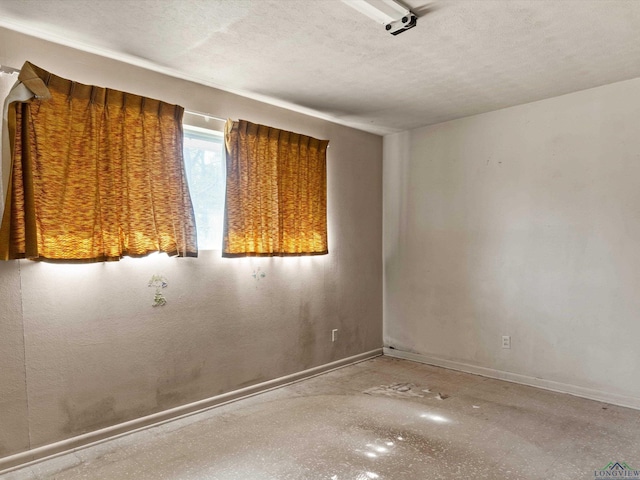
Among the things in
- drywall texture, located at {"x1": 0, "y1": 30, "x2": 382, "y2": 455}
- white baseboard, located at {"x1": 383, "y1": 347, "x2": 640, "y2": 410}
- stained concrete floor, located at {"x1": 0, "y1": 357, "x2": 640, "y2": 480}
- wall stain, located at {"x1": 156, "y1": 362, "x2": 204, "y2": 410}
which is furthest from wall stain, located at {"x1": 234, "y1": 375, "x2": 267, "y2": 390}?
white baseboard, located at {"x1": 383, "y1": 347, "x2": 640, "y2": 410}

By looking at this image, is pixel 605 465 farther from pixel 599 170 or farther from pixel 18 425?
pixel 18 425

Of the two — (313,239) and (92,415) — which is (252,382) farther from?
(313,239)

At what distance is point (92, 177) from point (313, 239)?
1880 millimetres

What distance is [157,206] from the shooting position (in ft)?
8.95

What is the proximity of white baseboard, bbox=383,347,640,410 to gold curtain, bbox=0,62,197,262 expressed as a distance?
104 inches

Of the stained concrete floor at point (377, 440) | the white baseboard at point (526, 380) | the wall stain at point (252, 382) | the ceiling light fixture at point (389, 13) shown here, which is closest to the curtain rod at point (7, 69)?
the ceiling light fixture at point (389, 13)

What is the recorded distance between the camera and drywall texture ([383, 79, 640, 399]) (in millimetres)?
3096

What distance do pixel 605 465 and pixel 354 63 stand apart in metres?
2.80

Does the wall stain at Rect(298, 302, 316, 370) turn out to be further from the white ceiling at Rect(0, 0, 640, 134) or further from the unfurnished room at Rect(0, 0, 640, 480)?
the white ceiling at Rect(0, 0, 640, 134)

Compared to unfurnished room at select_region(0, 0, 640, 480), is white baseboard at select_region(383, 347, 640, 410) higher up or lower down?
lower down

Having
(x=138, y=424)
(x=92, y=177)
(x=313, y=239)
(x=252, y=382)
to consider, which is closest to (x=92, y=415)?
(x=138, y=424)

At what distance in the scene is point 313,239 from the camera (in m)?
3.76

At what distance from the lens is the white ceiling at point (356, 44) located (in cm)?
209

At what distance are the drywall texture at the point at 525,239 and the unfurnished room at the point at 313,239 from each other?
0.02 m
